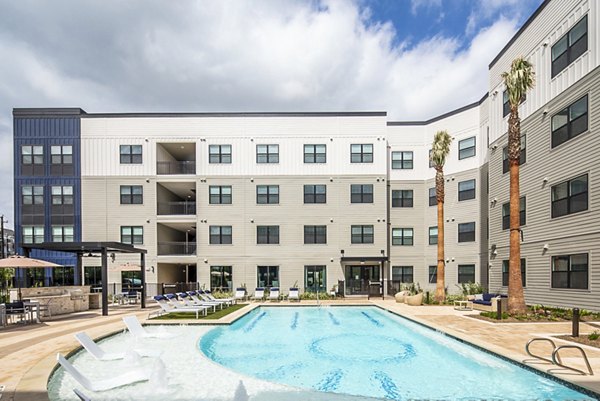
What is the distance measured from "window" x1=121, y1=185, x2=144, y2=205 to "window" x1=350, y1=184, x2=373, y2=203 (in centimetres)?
1543

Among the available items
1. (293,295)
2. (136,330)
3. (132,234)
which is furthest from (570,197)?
(132,234)

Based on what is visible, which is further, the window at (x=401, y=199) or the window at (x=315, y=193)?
the window at (x=401, y=199)

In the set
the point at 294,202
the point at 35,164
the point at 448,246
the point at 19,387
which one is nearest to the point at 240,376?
the point at 19,387

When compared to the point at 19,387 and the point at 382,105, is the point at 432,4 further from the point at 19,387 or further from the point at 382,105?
the point at 19,387

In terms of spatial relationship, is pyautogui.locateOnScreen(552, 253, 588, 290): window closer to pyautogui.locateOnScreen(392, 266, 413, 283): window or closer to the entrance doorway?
pyautogui.locateOnScreen(392, 266, 413, 283): window

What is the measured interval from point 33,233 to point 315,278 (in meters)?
20.9

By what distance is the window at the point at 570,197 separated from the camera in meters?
15.7

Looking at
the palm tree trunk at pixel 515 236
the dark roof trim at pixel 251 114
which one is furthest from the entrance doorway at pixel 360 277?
the palm tree trunk at pixel 515 236

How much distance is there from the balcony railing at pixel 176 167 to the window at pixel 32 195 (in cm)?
858

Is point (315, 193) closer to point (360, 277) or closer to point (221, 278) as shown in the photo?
point (360, 277)

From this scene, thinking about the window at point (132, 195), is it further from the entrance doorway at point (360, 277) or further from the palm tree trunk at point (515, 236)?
the palm tree trunk at point (515, 236)

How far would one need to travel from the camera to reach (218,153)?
2808 centimetres

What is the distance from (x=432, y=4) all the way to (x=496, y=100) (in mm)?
6707

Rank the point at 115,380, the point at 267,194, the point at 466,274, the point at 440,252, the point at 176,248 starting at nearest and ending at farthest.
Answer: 1. the point at 115,380
2. the point at 440,252
3. the point at 466,274
4. the point at 267,194
5. the point at 176,248
